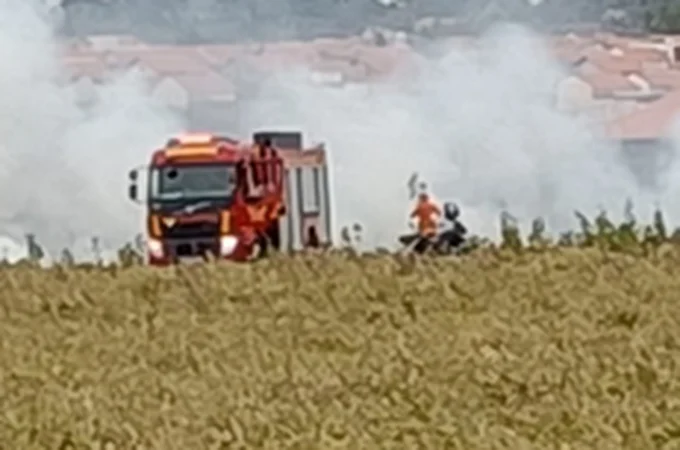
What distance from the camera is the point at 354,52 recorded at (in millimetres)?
29828

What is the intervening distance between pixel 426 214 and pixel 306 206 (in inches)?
153

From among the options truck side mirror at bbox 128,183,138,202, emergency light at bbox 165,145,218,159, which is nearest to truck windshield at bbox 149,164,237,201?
emergency light at bbox 165,145,218,159

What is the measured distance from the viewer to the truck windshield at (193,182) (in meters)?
22.7

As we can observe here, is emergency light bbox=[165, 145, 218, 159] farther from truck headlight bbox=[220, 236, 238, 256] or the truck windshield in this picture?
truck headlight bbox=[220, 236, 238, 256]

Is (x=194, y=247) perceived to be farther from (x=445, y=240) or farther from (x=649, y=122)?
(x=649, y=122)

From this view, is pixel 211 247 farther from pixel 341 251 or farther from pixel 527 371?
pixel 527 371

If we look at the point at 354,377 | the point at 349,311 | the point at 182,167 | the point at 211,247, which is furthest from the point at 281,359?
the point at 182,167

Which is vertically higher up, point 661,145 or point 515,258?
point 661,145

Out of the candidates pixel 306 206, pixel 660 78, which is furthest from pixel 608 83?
pixel 306 206

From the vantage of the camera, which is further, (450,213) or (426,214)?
(426,214)

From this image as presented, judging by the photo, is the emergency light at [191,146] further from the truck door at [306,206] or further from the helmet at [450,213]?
the helmet at [450,213]

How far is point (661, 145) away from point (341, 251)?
16.1 meters

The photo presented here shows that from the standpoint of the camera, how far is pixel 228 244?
21.5 meters

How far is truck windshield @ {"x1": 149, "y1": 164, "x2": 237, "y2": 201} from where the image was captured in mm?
22719
